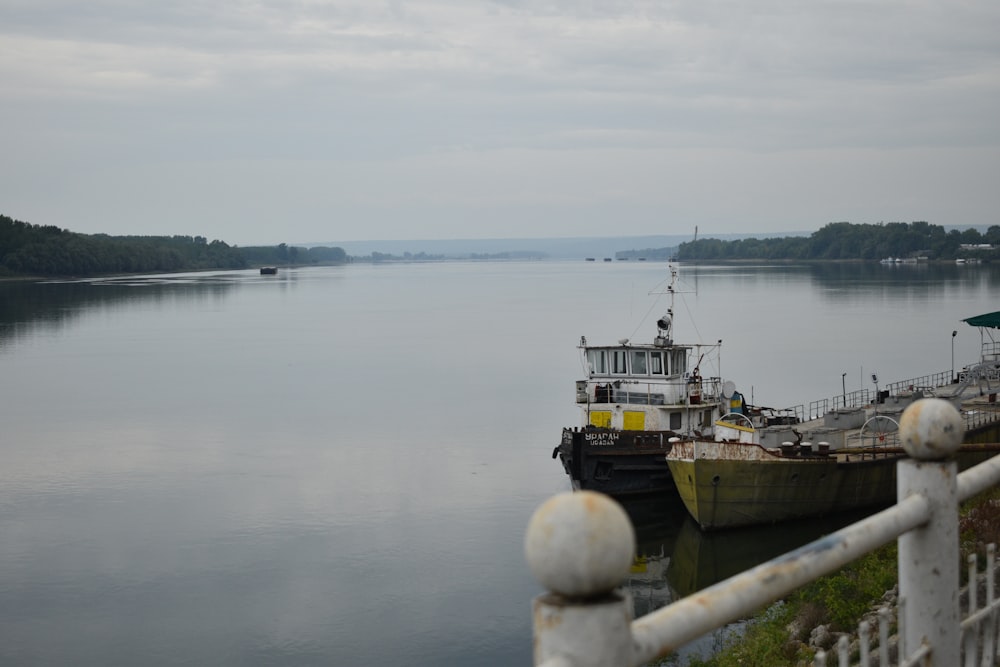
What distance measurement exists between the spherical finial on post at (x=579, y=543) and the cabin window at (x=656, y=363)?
99.1 ft

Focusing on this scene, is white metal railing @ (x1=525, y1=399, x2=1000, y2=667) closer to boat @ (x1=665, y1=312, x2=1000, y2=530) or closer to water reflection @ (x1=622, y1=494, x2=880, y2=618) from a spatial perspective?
water reflection @ (x1=622, y1=494, x2=880, y2=618)

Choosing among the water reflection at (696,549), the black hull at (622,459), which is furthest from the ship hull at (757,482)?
the black hull at (622,459)

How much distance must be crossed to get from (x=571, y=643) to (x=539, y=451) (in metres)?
38.0

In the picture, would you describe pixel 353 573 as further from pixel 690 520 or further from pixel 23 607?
pixel 690 520

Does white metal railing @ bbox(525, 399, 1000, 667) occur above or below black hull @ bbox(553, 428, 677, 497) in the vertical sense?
above

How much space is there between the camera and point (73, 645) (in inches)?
850

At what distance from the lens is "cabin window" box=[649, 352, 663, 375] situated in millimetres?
32531

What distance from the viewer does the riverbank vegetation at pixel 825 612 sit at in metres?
15.0

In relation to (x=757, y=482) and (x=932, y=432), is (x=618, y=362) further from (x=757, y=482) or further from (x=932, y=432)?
(x=932, y=432)

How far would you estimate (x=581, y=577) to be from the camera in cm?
256

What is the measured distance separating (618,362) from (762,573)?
29853mm

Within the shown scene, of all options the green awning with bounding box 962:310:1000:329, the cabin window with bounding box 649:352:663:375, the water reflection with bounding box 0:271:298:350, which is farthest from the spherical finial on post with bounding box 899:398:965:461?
the water reflection with bounding box 0:271:298:350

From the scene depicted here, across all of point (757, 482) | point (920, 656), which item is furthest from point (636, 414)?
point (920, 656)

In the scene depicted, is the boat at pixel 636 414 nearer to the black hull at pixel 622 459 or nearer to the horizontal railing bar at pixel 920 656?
the black hull at pixel 622 459
